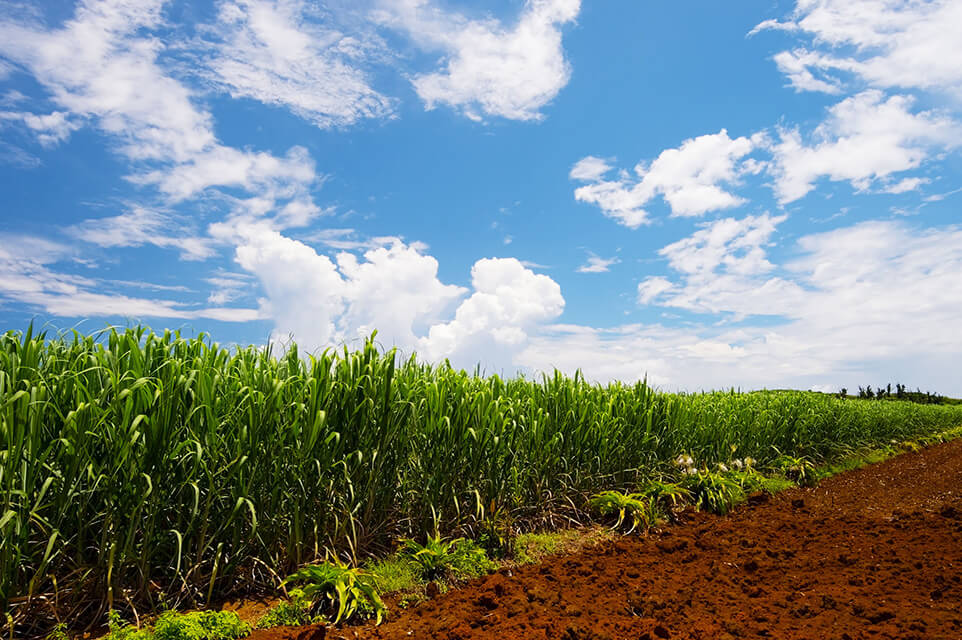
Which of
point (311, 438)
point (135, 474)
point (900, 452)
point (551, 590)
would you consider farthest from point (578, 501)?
point (900, 452)

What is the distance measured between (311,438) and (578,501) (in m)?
3.04

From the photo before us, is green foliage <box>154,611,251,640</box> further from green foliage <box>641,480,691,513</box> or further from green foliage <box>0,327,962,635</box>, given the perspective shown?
green foliage <box>641,480,691,513</box>

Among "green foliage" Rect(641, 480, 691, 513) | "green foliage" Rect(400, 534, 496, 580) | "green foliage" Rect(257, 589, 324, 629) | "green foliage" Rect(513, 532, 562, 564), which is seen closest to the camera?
"green foliage" Rect(257, 589, 324, 629)

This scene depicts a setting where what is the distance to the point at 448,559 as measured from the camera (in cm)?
375

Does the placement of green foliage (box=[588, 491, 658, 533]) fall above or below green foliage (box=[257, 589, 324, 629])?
above

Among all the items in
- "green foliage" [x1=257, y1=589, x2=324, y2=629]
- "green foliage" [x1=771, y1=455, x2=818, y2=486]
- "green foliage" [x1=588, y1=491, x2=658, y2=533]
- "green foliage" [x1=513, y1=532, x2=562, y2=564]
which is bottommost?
"green foliage" [x1=257, y1=589, x2=324, y2=629]

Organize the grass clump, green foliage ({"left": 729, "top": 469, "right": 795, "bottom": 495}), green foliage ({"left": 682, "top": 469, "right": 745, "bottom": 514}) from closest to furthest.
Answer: the grass clump, green foliage ({"left": 682, "top": 469, "right": 745, "bottom": 514}), green foliage ({"left": 729, "top": 469, "right": 795, "bottom": 495})

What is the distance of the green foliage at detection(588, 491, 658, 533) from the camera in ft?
17.3

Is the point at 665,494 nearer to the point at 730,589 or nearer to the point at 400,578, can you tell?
the point at 730,589

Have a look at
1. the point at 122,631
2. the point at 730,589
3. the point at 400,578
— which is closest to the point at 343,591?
the point at 400,578

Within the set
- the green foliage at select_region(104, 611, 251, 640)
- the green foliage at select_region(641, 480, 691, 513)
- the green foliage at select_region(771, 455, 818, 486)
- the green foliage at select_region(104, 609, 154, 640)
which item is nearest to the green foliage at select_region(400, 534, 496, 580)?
the green foliage at select_region(104, 611, 251, 640)

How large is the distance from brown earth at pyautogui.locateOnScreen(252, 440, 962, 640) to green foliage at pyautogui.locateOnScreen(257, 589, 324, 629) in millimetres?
157

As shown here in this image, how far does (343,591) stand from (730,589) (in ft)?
7.75

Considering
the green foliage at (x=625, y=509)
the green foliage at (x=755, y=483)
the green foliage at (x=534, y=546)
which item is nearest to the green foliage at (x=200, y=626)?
the green foliage at (x=534, y=546)
